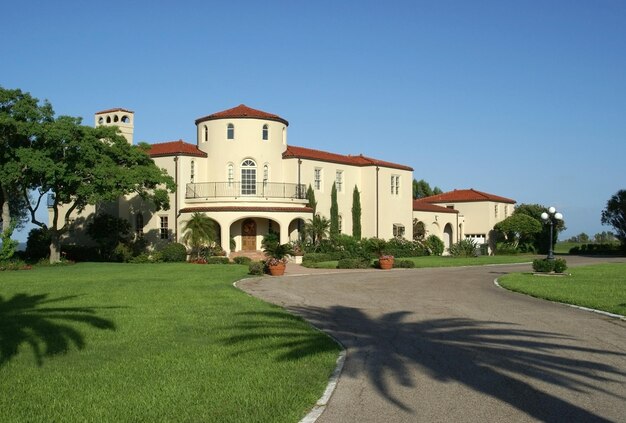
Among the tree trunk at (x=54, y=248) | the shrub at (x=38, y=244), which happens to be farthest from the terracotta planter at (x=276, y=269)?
the shrub at (x=38, y=244)

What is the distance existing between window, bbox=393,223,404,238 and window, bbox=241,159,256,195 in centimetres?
1263

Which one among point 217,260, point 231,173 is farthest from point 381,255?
point 231,173

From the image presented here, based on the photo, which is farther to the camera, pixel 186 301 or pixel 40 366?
pixel 186 301

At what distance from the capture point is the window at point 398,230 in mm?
52031

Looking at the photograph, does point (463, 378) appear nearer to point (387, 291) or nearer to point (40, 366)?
point (40, 366)

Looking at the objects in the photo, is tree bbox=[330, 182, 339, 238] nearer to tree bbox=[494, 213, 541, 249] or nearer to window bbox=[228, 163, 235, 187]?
window bbox=[228, 163, 235, 187]

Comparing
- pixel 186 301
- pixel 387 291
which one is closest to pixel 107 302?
pixel 186 301

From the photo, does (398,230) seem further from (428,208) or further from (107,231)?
(107,231)

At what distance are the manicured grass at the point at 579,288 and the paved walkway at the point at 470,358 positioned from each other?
83 cm

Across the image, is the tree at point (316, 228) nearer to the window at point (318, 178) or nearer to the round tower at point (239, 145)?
the window at point (318, 178)

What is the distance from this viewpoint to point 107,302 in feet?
58.1

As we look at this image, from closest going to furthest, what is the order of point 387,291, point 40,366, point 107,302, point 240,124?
point 40,366, point 107,302, point 387,291, point 240,124

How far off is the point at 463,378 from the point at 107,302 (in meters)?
11.3

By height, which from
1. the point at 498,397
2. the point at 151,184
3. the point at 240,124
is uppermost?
the point at 240,124
